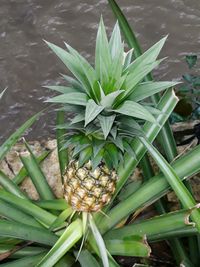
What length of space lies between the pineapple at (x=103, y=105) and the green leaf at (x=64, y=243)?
7 centimetres

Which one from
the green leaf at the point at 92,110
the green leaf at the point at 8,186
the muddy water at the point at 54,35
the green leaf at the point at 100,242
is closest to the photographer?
the green leaf at the point at 92,110

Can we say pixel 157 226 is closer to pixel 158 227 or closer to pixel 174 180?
pixel 158 227

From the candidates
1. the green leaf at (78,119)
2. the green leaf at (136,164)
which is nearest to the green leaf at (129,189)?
the green leaf at (136,164)

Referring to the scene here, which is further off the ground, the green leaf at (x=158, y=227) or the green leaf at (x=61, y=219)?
the green leaf at (x=61, y=219)

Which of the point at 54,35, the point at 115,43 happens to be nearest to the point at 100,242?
the point at 115,43

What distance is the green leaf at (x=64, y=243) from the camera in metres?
0.92

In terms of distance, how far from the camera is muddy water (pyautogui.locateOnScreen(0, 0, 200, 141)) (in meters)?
2.03

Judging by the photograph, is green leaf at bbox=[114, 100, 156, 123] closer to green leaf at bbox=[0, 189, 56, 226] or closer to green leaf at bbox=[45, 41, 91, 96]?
green leaf at bbox=[45, 41, 91, 96]

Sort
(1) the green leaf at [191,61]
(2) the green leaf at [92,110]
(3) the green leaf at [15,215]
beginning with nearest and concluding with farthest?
1. (2) the green leaf at [92,110]
2. (3) the green leaf at [15,215]
3. (1) the green leaf at [191,61]

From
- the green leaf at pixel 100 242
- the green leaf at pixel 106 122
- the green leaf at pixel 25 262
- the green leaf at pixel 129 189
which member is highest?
the green leaf at pixel 106 122

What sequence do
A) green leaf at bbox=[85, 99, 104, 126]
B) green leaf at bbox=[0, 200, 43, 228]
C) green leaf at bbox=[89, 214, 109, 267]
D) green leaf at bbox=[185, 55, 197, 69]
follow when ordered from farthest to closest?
1. green leaf at bbox=[185, 55, 197, 69]
2. green leaf at bbox=[0, 200, 43, 228]
3. green leaf at bbox=[89, 214, 109, 267]
4. green leaf at bbox=[85, 99, 104, 126]

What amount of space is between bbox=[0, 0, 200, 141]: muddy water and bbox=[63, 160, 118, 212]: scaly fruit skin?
0.99m

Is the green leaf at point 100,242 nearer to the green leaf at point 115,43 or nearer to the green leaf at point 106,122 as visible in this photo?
the green leaf at point 106,122

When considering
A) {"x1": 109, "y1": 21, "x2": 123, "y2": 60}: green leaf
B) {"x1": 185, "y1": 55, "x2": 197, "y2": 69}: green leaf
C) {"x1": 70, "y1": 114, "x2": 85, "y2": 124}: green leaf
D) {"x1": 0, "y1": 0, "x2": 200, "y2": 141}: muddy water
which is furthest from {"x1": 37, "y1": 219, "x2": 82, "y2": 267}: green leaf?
{"x1": 0, "y1": 0, "x2": 200, "y2": 141}: muddy water
